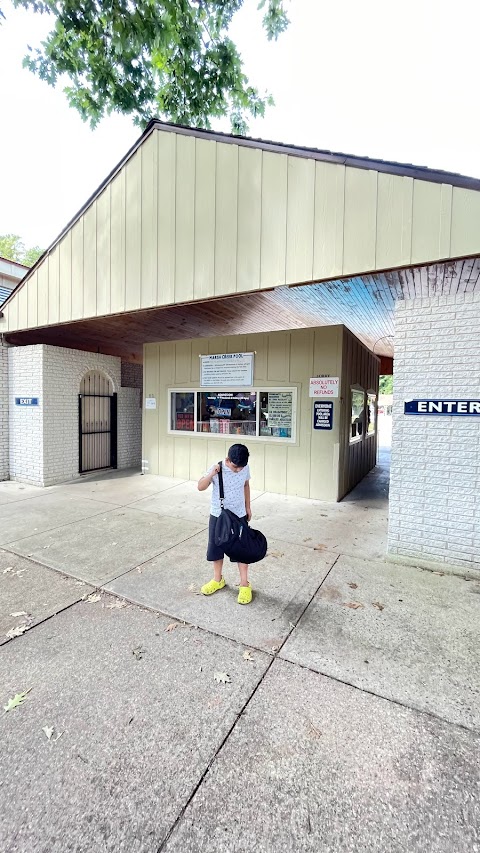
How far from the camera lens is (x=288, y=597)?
3.44 m

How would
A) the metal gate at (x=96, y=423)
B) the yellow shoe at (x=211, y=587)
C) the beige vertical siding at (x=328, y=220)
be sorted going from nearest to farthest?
the yellow shoe at (x=211, y=587)
the beige vertical siding at (x=328, y=220)
the metal gate at (x=96, y=423)

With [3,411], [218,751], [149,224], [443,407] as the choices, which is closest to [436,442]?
[443,407]

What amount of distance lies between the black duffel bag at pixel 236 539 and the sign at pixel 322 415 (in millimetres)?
4107

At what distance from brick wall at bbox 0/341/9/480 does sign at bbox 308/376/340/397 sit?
6935 millimetres

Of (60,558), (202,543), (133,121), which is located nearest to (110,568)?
(60,558)

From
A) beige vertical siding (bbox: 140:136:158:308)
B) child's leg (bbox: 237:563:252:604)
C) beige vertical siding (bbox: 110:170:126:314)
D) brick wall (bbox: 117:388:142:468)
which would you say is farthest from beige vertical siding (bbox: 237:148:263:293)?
brick wall (bbox: 117:388:142:468)

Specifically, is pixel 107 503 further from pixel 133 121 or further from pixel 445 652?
pixel 133 121

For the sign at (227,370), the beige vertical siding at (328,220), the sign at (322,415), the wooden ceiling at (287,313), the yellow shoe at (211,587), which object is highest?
the beige vertical siding at (328,220)

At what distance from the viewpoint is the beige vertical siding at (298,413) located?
23.0 feet

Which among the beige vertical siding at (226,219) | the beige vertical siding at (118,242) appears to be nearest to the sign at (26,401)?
the beige vertical siding at (118,242)

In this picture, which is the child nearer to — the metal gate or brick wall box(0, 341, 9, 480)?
the metal gate

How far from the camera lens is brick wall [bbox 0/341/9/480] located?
848 centimetres

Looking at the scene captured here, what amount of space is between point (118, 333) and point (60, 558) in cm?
552

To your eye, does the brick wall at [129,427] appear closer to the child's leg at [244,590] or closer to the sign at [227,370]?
the sign at [227,370]
